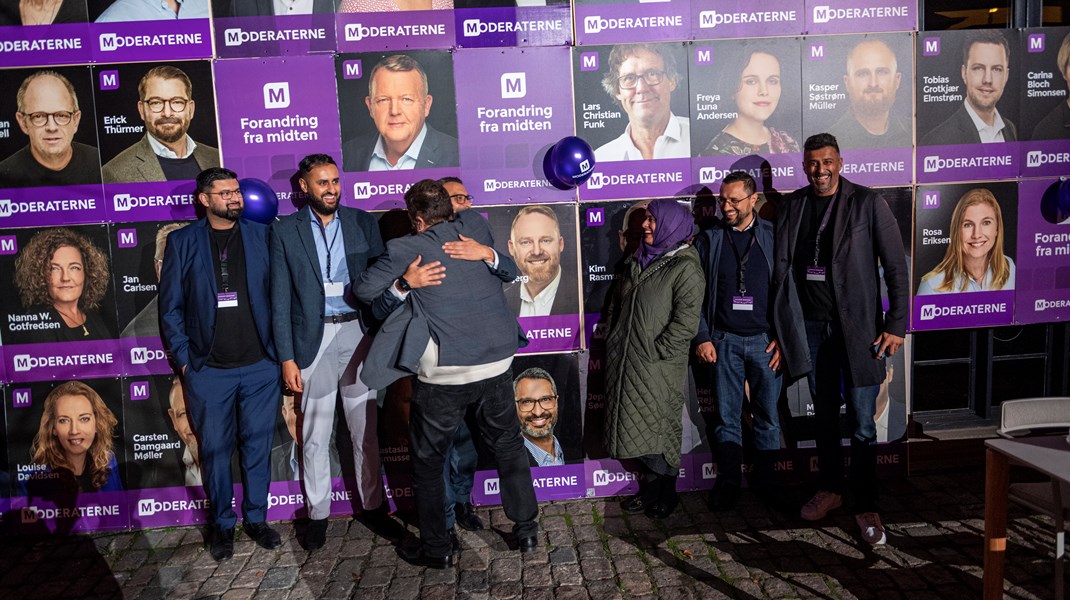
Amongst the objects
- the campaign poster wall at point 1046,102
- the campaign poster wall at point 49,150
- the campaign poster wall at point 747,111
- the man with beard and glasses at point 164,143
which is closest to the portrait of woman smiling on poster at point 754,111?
the campaign poster wall at point 747,111

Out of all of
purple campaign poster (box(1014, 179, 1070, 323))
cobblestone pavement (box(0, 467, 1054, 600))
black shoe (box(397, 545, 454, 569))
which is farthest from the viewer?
purple campaign poster (box(1014, 179, 1070, 323))

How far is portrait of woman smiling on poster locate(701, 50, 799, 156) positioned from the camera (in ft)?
18.2

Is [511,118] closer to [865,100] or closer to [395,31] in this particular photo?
[395,31]

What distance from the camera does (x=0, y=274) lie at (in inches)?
213

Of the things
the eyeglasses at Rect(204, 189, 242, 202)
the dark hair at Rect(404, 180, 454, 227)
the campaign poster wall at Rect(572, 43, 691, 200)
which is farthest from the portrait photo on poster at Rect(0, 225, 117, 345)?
the campaign poster wall at Rect(572, 43, 691, 200)

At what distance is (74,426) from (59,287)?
3.56 feet

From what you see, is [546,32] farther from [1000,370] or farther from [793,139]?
[1000,370]

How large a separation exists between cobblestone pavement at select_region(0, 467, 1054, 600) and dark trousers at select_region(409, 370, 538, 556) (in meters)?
0.31

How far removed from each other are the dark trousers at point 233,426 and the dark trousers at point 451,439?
131 centimetres

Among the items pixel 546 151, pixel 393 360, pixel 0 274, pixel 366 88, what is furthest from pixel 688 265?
pixel 0 274

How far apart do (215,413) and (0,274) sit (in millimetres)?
2078

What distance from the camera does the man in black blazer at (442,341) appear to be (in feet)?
14.3

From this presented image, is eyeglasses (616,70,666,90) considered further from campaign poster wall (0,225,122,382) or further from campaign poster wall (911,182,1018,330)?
campaign poster wall (0,225,122,382)

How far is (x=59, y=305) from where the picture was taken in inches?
215
